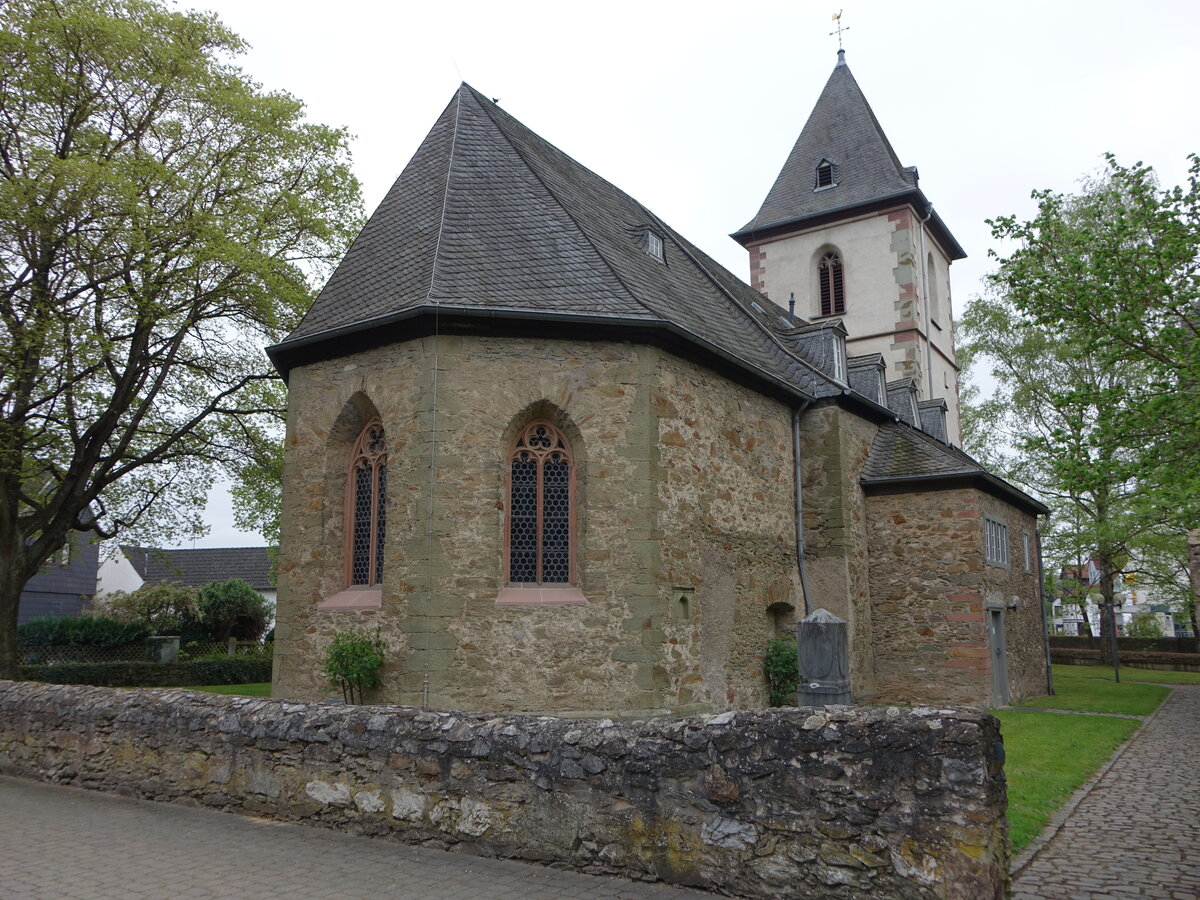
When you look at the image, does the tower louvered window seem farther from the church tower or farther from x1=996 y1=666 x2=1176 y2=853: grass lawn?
x1=996 y1=666 x2=1176 y2=853: grass lawn

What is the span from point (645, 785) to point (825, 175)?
25.6 meters

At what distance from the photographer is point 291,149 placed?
1903cm

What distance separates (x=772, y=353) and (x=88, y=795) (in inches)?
506

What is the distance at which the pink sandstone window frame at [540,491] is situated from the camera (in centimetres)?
1179

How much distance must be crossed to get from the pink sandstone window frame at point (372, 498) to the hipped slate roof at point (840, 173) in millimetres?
18078

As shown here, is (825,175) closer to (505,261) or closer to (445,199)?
(445,199)

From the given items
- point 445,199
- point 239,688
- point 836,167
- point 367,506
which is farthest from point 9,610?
point 836,167

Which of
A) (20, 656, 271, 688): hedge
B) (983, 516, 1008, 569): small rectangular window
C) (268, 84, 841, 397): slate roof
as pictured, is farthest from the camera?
(20, 656, 271, 688): hedge

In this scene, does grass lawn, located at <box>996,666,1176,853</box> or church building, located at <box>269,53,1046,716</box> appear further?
church building, located at <box>269,53,1046,716</box>

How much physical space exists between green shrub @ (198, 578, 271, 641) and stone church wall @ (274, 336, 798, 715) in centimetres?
1605

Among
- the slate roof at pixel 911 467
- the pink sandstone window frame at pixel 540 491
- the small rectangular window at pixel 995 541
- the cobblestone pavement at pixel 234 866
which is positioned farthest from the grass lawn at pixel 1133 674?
the cobblestone pavement at pixel 234 866

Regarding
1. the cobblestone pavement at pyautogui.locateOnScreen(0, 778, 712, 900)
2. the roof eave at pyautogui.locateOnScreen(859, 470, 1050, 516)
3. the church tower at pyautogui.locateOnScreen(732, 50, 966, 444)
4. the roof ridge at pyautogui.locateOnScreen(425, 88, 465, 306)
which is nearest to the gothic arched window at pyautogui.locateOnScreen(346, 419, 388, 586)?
the roof ridge at pyautogui.locateOnScreen(425, 88, 465, 306)

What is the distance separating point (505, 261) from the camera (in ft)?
42.1

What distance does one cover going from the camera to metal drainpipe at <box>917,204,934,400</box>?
25.9 m
